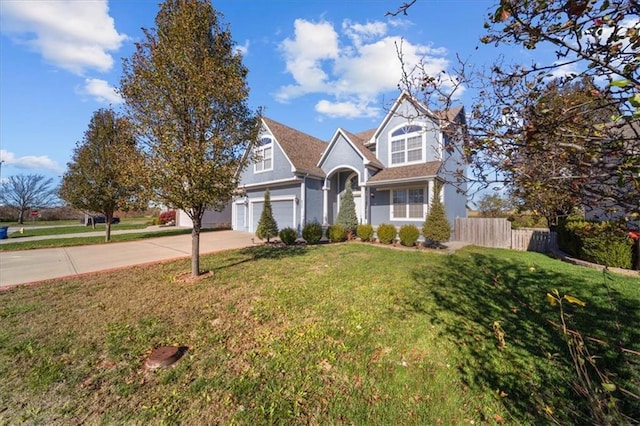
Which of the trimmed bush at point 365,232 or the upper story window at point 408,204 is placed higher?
the upper story window at point 408,204

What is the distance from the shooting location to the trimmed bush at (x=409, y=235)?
12.6 m

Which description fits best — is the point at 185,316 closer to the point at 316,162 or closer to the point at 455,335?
the point at 455,335

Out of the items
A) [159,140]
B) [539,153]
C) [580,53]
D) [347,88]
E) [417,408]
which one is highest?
[347,88]

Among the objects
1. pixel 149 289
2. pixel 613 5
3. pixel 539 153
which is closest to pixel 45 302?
pixel 149 289

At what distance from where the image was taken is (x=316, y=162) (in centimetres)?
1800

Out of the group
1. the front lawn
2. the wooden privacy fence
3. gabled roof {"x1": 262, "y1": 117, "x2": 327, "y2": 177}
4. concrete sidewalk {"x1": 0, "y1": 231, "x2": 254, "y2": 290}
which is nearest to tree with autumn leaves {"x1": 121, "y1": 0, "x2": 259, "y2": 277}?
concrete sidewalk {"x1": 0, "y1": 231, "x2": 254, "y2": 290}

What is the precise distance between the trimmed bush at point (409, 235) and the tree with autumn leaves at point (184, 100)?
8804 millimetres

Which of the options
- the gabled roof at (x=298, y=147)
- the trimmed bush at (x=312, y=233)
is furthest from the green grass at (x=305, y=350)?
the gabled roof at (x=298, y=147)

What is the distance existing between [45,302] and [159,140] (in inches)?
164

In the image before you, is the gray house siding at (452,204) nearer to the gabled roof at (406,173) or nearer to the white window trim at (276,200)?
the gabled roof at (406,173)

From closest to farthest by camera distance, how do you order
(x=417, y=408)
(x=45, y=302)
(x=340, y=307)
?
(x=417, y=408) → (x=340, y=307) → (x=45, y=302)

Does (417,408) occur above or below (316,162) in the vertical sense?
below

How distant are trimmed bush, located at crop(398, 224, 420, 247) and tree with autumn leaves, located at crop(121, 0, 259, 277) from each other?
880 centimetres

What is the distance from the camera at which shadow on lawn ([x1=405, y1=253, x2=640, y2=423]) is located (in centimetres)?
282
